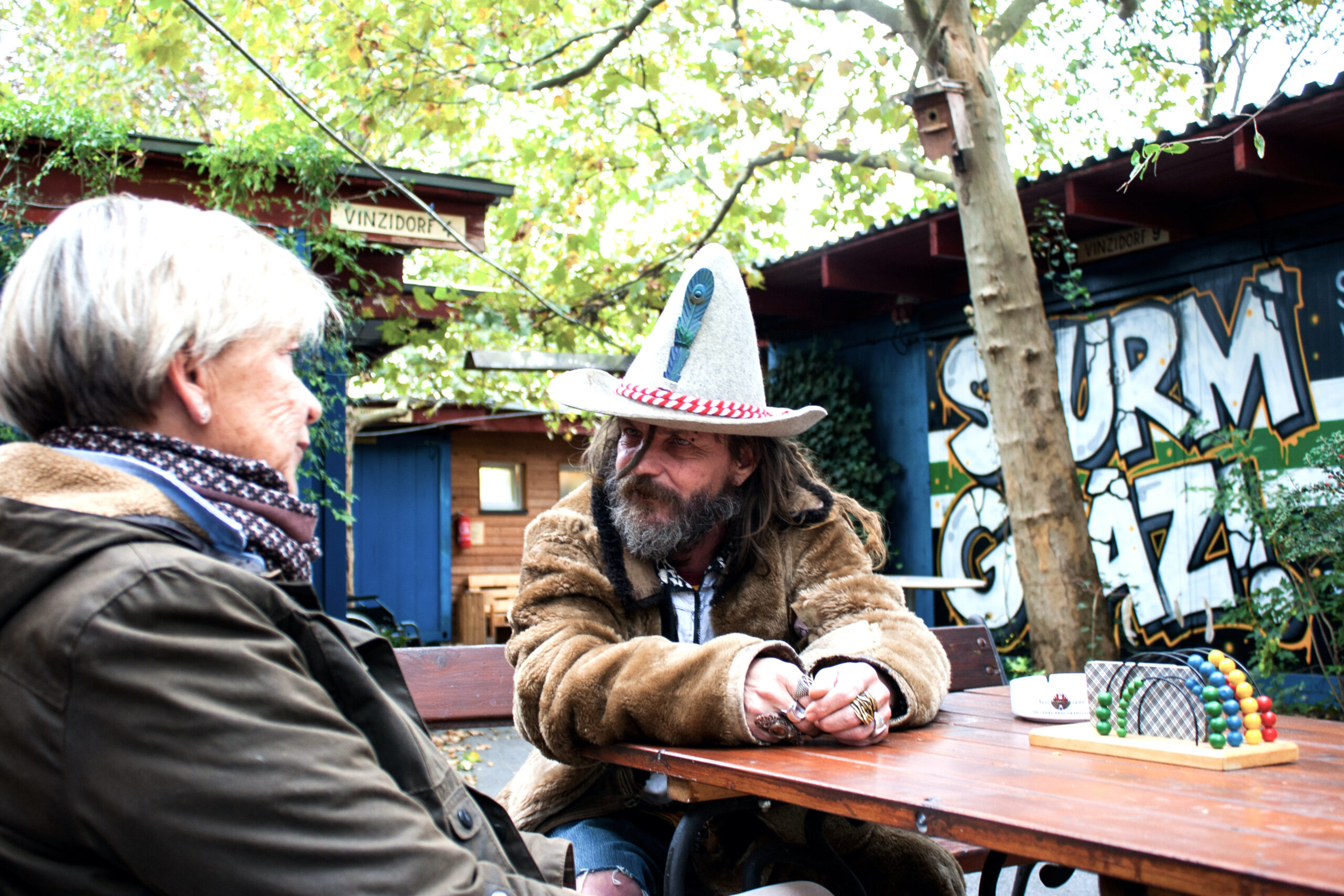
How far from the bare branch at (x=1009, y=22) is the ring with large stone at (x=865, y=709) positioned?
16.7 ft

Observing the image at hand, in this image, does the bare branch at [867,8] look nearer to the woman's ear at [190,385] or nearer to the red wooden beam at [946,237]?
the red wooden beam at [946,237]

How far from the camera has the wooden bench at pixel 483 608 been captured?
17.0 meters

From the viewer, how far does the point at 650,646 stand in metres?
2.08

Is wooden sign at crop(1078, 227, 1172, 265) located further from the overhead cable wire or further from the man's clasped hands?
the man's clasped hands

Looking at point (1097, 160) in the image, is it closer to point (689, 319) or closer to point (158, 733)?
point (689, 319)

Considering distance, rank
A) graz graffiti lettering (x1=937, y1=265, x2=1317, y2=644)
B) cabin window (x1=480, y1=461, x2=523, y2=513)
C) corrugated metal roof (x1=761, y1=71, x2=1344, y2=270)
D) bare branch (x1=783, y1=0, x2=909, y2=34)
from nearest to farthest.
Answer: corrugated metal roof (x1=761, y1=71, x2=1344, y2=270)
bare branch (x1=783, y1=0, x2=909, y2=34)
graz graffiti lettering (x1=937, y1=265, x2=1317, y2=644)
cabin window (x1=480, y1=461, x2=523, y2=513)

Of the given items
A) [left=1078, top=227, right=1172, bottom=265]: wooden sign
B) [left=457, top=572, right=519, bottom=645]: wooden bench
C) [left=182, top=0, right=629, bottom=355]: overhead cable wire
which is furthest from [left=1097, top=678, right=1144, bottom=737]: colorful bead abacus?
[left=457, top=572, right=519, bottom=645]: wooden bench

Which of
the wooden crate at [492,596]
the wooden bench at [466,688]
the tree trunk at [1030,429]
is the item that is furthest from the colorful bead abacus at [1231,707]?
the wooden crate at [492,596]

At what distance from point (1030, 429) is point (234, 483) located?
4.26 meters

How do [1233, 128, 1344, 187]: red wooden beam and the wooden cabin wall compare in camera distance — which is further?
the wooden cabin wall

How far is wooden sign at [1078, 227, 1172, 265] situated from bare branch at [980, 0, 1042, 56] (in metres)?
2.17

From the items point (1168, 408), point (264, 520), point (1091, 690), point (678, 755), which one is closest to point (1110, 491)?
point (1168, 408)

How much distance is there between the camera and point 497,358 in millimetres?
6492

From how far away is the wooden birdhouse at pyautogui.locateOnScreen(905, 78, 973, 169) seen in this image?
5.04 m
